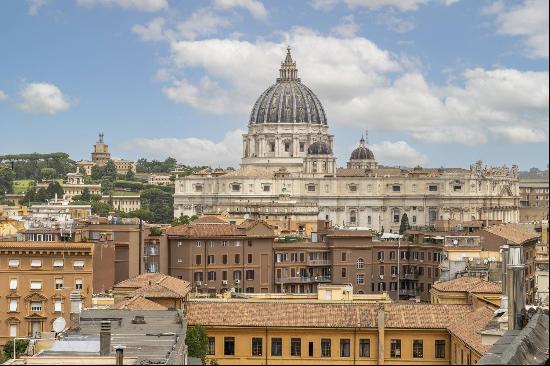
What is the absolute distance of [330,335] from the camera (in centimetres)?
3275

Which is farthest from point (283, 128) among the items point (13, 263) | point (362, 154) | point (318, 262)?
point (13, 263)

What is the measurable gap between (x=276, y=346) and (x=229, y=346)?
3.81 feet

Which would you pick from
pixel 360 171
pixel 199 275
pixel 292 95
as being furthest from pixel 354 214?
pixel 199 275

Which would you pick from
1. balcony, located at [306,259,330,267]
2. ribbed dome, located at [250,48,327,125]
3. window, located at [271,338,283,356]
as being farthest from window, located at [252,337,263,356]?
ribbed dome, located at [250,48,327,125]

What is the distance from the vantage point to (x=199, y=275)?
6056 cm

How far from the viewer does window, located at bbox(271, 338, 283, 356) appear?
32906 mm

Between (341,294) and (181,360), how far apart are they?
20.3 meters

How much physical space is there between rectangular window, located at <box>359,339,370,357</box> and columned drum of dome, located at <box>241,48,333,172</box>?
12189cm

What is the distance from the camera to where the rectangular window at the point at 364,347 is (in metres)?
32.8

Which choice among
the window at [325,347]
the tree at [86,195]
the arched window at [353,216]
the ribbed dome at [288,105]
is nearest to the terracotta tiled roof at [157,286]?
the window at [325,347]

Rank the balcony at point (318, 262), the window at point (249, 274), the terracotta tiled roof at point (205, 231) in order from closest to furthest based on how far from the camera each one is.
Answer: the terracotta tiled roof at point (205, 231)
the window at point (249, 274)
the balcony at point (318, 262)

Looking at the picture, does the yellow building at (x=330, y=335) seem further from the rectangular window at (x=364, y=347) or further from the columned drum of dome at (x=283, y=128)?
the columned drum of dome at (x=283, y=128)

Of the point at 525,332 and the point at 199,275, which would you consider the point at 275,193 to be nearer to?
the point at 199,275

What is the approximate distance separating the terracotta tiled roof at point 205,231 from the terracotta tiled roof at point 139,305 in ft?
93.5
